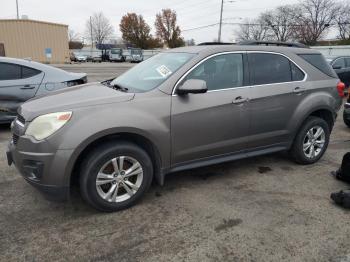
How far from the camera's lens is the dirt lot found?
260cm

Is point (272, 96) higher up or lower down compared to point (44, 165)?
higher up

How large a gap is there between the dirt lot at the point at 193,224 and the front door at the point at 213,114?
1.66 feet

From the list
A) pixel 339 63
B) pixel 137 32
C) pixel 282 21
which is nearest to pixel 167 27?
pixel 137 32

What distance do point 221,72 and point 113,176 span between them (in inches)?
68.7

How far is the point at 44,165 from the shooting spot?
2812 millimetres

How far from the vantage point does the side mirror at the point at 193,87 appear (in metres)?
3.21

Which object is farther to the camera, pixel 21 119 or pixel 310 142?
pixel 310 142

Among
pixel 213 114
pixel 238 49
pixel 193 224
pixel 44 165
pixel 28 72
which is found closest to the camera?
pixel 44 165

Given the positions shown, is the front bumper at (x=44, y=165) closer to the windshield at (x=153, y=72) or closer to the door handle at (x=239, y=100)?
the windshield at (x=153, y=72)

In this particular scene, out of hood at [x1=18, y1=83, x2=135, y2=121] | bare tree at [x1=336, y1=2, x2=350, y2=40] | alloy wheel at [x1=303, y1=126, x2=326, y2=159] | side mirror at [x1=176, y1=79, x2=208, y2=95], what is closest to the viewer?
hood at [x1=18, y1=83, x2=135, y2=121]

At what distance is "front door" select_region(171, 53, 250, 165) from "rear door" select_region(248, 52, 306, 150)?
0.17m

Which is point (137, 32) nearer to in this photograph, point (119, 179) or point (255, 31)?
point (255, 31)

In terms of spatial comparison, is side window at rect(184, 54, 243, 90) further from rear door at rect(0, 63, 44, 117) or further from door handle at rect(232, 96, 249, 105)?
rear door at rect(0, 63, 44, 117)

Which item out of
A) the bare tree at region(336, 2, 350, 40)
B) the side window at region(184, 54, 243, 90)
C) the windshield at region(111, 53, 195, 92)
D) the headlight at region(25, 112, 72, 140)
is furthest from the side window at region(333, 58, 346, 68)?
the bare tree at region(336, 2, 350, 40)
